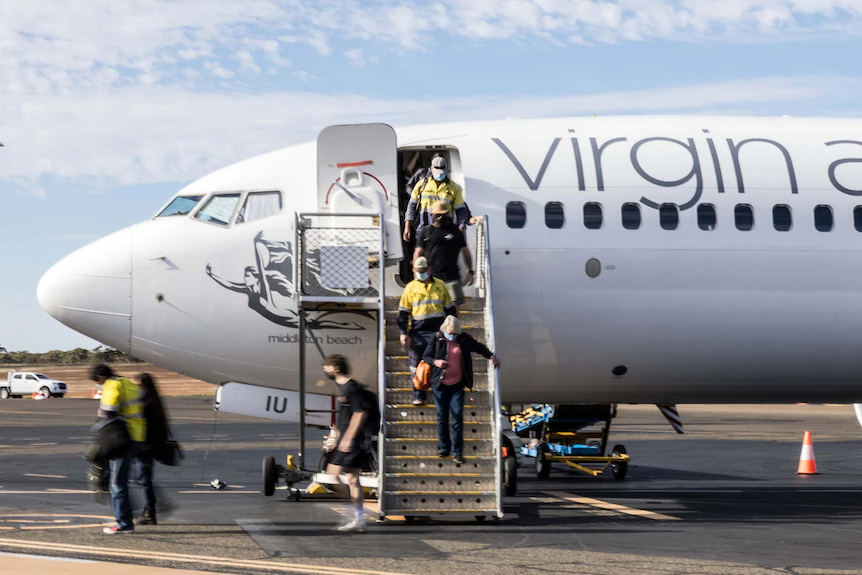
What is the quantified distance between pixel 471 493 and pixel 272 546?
2.71 metres

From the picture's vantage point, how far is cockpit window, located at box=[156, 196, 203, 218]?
16531 millimetres

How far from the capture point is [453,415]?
14211mm

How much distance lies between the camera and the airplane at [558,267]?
1587 cm

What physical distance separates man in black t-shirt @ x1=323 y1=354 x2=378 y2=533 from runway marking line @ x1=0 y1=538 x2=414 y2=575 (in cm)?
227

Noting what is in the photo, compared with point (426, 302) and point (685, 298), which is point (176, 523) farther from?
point (685, 298)

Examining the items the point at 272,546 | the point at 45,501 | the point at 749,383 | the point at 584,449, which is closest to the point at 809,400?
the point at 749,383

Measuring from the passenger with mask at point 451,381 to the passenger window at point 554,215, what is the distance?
2489 mm

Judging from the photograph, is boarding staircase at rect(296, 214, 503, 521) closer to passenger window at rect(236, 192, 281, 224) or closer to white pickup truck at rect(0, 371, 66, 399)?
passenger window at rect(236, 192, 281, 224)

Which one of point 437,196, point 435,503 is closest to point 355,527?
point 435,503

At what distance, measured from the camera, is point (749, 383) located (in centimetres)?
1664

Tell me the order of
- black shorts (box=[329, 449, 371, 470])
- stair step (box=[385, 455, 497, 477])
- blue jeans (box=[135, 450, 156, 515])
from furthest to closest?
stair step (box=[385, 455, 497, 477]), blue jeans (box=[135, 450, 156, 515]), black shorts (box=[329, 449, 371, 470])

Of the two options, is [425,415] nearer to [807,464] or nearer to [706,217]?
[706,217]

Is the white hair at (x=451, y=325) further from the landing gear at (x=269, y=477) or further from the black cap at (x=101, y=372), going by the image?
the black cap at (x=101, y=372)

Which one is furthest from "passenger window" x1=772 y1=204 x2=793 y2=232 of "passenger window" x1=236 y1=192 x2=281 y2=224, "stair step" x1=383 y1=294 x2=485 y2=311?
"passenger window" x1=236 y1=192 x2=281 y2=224
